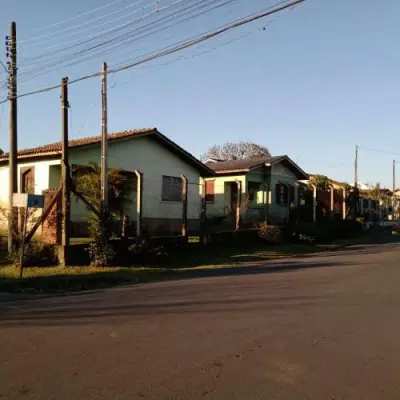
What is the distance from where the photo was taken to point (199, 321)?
7492mm

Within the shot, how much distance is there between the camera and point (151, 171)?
953 inches

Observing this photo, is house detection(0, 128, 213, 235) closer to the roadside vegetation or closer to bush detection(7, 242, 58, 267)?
the roadside vegetation

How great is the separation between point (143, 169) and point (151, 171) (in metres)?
0.61

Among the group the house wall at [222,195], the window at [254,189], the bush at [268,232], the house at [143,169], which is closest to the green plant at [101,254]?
the house at [143,169]

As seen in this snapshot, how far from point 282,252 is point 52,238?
36.5 feet

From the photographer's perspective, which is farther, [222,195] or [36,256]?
[222,195]

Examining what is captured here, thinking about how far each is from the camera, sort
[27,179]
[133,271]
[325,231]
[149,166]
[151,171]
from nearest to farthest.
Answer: [133,271] < [27,179] < [149,166] < [151,171] < [325,231]

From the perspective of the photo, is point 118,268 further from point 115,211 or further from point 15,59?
point 15,59

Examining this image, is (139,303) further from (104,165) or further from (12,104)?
(12,104)

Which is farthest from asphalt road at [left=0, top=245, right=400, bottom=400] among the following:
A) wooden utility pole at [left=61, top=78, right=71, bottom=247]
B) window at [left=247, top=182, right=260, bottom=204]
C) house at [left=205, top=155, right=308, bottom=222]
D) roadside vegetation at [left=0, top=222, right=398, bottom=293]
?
window at [left=247, top=182, right=260, bottom=204]

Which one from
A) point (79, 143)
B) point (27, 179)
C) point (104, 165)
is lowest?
point (27, 179)

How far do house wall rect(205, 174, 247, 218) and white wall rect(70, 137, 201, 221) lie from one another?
10.8ft

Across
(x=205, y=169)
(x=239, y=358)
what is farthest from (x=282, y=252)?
(x=239, y=358)

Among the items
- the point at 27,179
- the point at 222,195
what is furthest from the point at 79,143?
the point at 222,195
